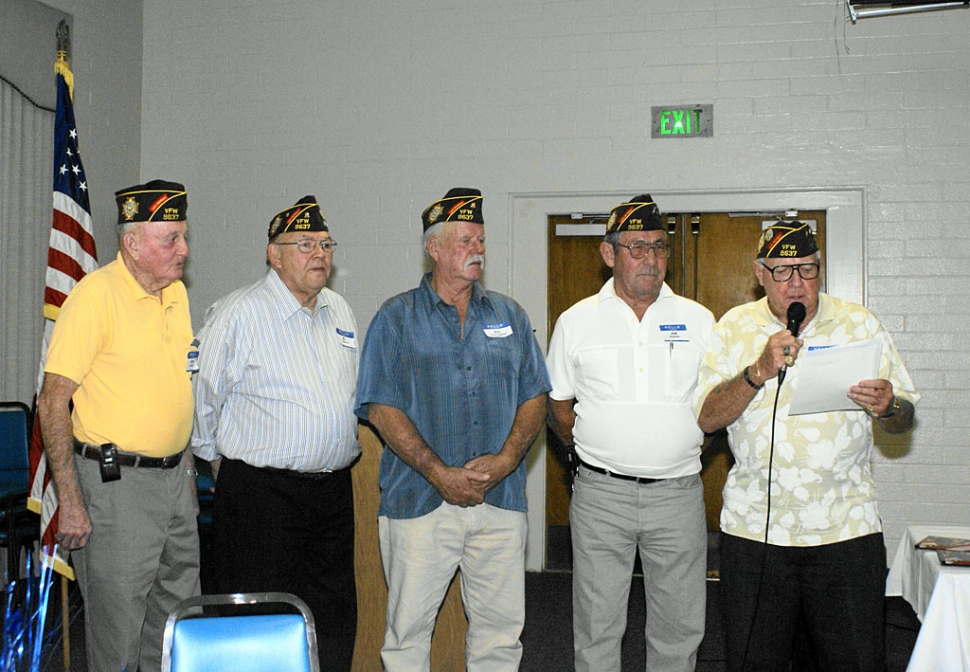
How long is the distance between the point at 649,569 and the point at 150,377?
6.14ft

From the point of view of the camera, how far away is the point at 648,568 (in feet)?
10.1

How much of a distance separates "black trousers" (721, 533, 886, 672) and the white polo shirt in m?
0.40

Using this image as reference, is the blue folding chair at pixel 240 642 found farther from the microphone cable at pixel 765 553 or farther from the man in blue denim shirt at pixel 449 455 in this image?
the microphone cable at pixel 765 553

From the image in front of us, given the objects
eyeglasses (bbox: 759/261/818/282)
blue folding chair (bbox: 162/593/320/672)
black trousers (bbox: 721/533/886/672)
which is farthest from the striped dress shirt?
eyeglasses (bbox: 759/261/818/282)

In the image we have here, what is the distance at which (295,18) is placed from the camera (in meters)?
6.13

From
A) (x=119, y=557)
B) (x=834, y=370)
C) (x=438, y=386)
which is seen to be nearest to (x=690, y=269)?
(x=438, y=386)

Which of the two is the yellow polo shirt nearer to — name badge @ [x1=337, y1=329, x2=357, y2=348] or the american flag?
name badge @ [x1=337, y1=329, x2=357, y2=348]

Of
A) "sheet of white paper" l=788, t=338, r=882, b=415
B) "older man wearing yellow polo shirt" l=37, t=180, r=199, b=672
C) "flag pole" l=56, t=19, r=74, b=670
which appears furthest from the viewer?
"flag pole" l=56, t=19, r=74, b=670

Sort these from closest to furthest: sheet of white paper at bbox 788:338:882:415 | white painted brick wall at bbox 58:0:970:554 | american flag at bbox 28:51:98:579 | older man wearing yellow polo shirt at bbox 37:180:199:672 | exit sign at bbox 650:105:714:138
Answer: sheet of white paper at bbox 788:338:882:415 < older man wearing yellow polo shirt at bbox 37:180:199:672 < american flag at bbox 28:51:98:579 < white painted brick wall at bbox 58:0:970:554 < exit sign at bbox 650:105:714:138

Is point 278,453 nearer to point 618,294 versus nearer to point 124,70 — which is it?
point 618,294

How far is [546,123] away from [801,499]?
3.72 m

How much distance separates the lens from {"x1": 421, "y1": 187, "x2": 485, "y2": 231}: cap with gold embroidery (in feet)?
10.3

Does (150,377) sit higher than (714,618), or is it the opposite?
(150,377)

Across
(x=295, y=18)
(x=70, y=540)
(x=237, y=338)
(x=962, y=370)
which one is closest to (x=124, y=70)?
(x=295, y=18)
